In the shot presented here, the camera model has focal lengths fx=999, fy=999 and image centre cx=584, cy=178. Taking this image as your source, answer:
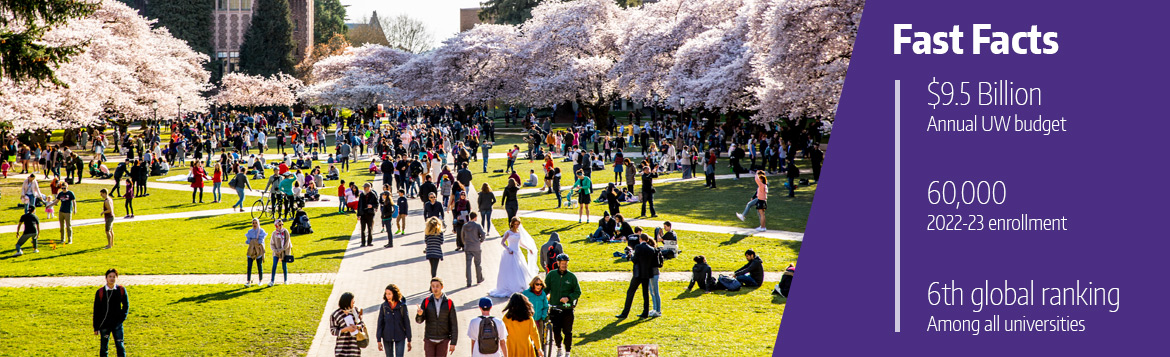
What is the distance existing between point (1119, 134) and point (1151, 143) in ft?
0.98

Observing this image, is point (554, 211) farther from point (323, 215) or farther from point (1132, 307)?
point (1132, 307)

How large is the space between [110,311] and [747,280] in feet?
30.6

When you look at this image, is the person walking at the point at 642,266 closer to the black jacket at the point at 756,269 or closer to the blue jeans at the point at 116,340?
the black jacket at the point at 756,269

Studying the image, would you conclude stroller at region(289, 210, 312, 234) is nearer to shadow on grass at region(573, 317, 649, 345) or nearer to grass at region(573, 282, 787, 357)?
grass at region(573, 282, 787, 357)

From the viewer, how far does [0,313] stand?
48.5 ft

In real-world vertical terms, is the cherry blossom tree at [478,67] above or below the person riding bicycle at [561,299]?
above

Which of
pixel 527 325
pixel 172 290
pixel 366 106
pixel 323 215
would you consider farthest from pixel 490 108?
pixel 527 325

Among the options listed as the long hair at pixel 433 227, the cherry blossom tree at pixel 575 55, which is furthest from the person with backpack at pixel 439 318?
the cherry blossom tree at pixel 575 55

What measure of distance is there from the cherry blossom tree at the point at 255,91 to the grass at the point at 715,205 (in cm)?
6402

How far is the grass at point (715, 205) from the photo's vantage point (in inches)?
957

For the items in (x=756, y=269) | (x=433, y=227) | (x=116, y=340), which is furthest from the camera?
(x=756, y=269)

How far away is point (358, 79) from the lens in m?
79.5

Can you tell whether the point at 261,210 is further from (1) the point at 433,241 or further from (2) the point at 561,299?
(2) the point at 561,299

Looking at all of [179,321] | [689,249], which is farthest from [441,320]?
[689,249]
